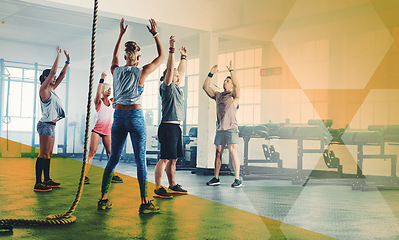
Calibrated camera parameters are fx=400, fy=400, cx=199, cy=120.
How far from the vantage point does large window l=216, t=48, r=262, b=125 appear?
9.66m

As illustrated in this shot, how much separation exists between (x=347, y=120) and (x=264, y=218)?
561 cm

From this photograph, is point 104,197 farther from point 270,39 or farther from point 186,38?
point 186,38

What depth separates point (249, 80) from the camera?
9859mm

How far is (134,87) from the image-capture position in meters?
3.40

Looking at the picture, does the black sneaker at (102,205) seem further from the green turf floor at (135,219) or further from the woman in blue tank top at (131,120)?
the woman in blue tank top at (131,120)

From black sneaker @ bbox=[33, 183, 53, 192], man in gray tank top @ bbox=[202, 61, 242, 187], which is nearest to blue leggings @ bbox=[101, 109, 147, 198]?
black sneaker @ bbox=[33, 183, 53, 192]

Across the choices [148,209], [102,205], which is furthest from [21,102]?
[148,209]
